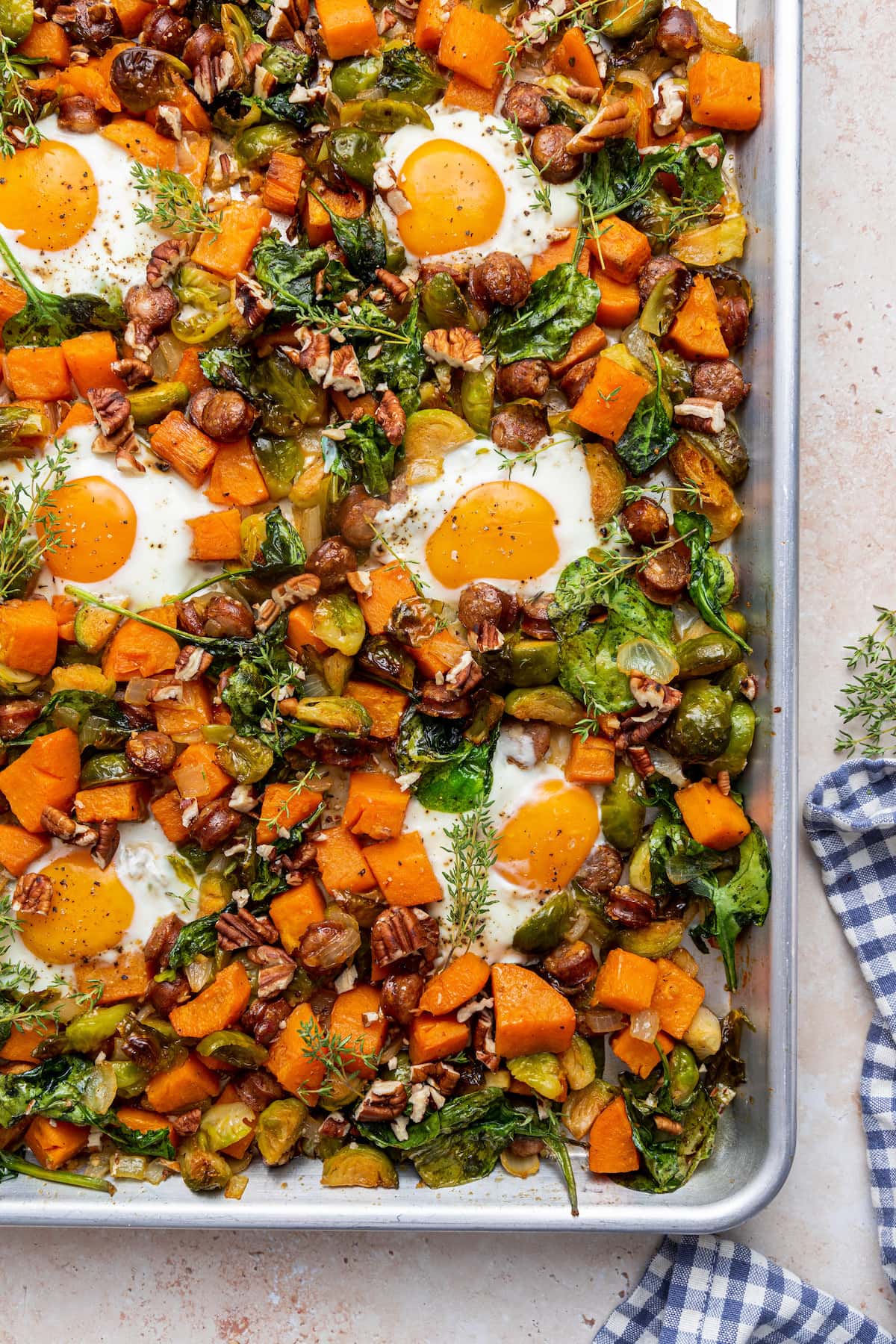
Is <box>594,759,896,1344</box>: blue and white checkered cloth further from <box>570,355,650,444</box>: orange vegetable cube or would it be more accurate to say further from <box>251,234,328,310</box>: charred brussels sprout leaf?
<box>251,234,328,310</box>: charred brussels sprout leaf

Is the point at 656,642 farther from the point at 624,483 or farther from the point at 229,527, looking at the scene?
the point at 229,527

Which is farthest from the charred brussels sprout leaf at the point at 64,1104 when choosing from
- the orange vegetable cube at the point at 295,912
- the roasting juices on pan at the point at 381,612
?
the orange vegetable cube at the point at 295,912

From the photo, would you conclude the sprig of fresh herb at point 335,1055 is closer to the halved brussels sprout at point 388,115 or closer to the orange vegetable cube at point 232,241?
the orange vegetable cube at point 232,241

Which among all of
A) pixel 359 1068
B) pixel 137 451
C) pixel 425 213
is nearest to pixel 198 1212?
pixel 359 1068

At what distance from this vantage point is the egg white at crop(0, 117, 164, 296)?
3598mm

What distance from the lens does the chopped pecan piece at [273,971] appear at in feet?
11.4

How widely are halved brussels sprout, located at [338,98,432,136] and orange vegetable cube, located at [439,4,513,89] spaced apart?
0.20 m

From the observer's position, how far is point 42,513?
3.52 m

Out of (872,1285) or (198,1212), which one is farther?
(872,1285)

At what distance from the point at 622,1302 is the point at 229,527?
3093 millimetres

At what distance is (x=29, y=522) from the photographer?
3.45m

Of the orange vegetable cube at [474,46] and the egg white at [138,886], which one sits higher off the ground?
the orange vegetable cube at [474,46]

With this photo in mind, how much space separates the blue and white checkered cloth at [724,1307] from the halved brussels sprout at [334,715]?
216cm

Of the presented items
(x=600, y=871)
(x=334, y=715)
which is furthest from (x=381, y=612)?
(x=600, y=871)
